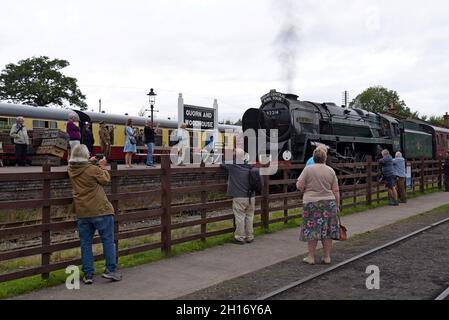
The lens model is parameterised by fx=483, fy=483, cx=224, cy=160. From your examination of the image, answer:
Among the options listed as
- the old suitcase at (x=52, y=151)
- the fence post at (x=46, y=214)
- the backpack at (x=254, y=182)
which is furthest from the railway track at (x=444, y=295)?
the old suitcase at (x=52, y=151)

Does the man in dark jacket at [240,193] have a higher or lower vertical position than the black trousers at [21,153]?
lower

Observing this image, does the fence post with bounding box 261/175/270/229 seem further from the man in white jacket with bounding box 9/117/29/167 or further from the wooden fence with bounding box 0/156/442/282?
the man in white jacket with bounding box 9/117/29/167

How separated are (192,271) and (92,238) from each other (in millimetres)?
1501

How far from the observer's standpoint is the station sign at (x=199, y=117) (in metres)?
20.0

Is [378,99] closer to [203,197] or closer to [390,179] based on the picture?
[390,179]

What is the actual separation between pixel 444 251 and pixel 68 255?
20.7 ft

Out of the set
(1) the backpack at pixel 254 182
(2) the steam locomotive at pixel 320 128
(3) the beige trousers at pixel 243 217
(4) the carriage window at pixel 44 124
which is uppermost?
(4) the carriage window at pixel 44 124

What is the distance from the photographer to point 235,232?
8906 mm

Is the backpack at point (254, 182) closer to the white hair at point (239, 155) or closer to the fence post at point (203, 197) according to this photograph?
the white hair at point (239, 155)

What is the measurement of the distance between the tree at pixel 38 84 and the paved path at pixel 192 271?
175 ft

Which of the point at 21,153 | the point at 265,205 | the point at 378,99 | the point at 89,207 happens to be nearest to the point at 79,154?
the point at 89,207

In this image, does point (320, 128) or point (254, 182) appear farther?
point (320, 128)

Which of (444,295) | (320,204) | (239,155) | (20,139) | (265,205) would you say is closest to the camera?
(444,295)

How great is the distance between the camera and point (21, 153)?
16219mm
